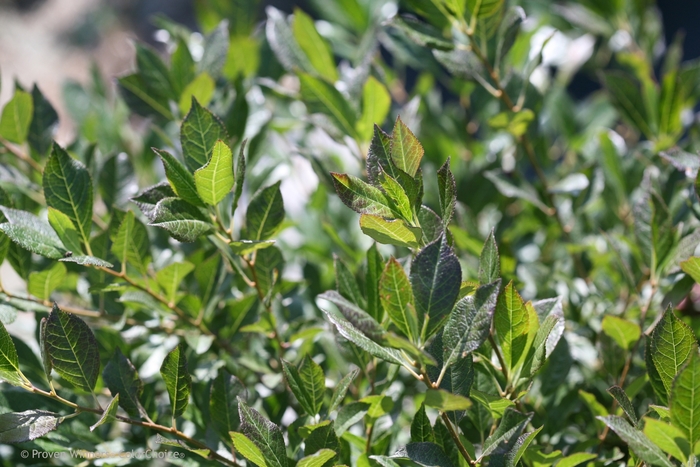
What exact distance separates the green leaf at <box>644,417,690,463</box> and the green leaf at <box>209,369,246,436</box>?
42 centimetres

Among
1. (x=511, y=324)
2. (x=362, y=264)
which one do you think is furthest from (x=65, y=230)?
(x=511, y=324)

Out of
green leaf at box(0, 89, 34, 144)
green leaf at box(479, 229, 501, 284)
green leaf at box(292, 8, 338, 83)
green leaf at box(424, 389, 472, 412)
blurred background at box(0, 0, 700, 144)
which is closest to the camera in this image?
green leaf at box(424, 389, 472, 412)

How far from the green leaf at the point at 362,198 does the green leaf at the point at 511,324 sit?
0.14 metres

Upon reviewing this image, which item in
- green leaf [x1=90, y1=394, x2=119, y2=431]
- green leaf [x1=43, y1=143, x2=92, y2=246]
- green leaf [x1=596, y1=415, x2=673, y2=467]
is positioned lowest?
green leaf [x1=90, y1=394, x2=119, y2=431]

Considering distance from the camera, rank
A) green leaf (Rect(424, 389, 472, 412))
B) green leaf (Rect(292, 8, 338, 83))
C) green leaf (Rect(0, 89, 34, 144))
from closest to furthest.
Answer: green leaf (Rect(424, 389, 472, 412)) → green leaf (Rect(0, 89, 34, 144)) → green leaf (Rect(292, 8, 338, 83))

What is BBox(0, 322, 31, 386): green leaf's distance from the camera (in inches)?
24.5

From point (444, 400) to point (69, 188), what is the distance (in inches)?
19.6

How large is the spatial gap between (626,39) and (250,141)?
0.82 metres

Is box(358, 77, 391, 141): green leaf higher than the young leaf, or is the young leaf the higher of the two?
the young leaf

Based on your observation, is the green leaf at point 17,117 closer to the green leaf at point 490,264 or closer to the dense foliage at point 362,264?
the dense foliage at point 362,264

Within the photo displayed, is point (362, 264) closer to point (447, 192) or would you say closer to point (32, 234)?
point (447, 192)

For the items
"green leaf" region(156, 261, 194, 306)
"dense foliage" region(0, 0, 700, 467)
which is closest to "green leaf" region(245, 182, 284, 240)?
"dense foliage" region(0, 0, 700, 467)

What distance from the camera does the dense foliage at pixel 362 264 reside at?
592 millimetres

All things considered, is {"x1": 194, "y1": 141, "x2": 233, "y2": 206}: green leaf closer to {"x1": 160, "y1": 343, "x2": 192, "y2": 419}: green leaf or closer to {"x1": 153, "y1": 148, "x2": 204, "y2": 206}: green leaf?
{"x1": 153, "y1": 148, "x2": 204, "y2": 206}: green leaf
